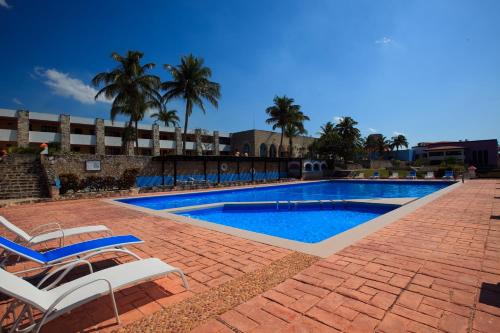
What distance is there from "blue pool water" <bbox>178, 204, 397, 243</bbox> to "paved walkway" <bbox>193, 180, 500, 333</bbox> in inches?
145

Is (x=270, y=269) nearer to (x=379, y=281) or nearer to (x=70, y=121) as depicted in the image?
(x=379, y=281)

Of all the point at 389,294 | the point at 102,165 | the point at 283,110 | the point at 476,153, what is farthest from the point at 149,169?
the point at 476,153

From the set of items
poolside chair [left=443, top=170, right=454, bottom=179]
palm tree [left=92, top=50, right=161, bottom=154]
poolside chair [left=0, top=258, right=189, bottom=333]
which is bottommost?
poolside chair [left=0, top=258, right=189, bottom=333]

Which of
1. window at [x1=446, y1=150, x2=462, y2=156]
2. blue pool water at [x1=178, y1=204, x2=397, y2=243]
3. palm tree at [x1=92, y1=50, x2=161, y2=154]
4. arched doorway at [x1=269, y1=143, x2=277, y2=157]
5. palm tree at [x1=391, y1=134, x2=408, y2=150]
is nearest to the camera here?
blue pool water at [x1=178, y1=204, x2=397, y2=243]

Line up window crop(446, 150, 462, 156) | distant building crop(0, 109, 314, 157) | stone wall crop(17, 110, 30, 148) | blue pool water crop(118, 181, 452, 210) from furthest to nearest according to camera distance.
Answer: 1. window crop(446, 150, 462, 156)
2. distant building crop(0, 109, 314, 157)
3. stone wall crop(17, 110, 30, 148)
4. blue pool water crop(118, 181, 452, 210)

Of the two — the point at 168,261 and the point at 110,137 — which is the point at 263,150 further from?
the point at 168,261

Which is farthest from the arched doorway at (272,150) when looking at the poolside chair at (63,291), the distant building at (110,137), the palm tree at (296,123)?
the poolside chair at (63,291)

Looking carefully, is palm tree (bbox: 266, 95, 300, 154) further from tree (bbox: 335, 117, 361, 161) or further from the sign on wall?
the sign on wall

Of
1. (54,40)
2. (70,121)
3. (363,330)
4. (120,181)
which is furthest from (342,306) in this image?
(70,121)

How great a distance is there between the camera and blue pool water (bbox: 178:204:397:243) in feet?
26.6

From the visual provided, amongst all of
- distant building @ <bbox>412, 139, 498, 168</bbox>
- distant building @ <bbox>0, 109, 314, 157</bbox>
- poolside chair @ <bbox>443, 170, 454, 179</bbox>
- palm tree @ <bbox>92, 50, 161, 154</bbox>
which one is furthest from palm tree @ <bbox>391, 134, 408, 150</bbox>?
palm tree @ <bbox>92, 50, 161, 154</bbox>

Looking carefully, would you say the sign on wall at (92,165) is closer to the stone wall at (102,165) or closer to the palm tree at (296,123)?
the stone wall at (102,165)

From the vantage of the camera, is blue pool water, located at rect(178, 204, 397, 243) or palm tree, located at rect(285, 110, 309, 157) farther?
palm tree, located at rect(285, 110, 309, 157)

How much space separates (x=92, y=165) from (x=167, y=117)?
24.7 m
